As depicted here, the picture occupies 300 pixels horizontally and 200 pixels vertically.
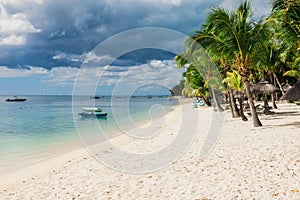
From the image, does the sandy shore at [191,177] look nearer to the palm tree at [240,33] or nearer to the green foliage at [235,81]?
the palm tree at [240,33]

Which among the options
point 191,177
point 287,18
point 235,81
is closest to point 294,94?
point 287,18

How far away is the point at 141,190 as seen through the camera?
16.3 feet

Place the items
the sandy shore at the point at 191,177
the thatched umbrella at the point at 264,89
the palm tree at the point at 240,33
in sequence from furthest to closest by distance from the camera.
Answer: the thatched umbrella at the point at 264,89 → the palm tree at the point at 240,33 → the sandy shore at the point at 191,177

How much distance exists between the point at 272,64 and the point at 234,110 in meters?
11.1

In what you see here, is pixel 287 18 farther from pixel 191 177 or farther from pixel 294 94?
pixel 191 177

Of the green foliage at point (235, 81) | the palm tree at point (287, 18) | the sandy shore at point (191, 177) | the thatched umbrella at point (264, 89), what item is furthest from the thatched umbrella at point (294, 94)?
the thatched umbrella at point (264, 89)

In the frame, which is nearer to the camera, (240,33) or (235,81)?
(240,33)

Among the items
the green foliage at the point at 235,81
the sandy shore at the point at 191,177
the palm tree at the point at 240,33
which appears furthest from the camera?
the green foliage at the point at 235,81

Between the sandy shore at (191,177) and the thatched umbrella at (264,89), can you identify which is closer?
the sandy shore at (191,177)

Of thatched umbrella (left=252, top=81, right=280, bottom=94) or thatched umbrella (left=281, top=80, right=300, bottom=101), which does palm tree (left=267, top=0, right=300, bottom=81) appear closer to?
thatched umbrella (left=281, top=80, right=300, bottom=101)

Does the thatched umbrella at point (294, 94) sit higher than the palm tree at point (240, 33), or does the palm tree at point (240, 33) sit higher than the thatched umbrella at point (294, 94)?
the palm tree at point (240, 33)

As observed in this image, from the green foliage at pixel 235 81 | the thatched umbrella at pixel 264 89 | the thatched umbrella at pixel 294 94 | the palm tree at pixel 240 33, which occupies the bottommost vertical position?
the thatched umbrella at pixel 294 94

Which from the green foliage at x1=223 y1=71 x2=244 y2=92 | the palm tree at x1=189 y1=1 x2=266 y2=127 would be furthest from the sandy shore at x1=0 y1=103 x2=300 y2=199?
the green foliage at x1=223 y1=71 x2=244 y2=92

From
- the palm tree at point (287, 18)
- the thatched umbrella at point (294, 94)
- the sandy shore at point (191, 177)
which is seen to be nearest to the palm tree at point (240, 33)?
the palm tree at point (287, 18)
